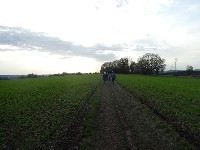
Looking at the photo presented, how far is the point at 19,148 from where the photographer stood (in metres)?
12.1

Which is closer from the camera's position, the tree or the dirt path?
the dirt path

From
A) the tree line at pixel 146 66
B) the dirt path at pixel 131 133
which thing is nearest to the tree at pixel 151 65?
the tree line at pixel 146 66

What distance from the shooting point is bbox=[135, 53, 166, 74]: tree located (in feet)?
604

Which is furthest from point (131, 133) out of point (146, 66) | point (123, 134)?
point (146, 66)

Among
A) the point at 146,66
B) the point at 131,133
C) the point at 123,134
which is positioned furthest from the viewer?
the point at 146,66

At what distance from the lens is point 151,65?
187m

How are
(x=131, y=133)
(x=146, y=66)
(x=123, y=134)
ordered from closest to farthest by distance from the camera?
(x=123, y=134), (x=131, y=133), (x=146, y=66)

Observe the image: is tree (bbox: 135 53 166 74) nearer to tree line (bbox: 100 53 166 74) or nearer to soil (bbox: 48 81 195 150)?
tree line (bbox: 100 53 166 74)

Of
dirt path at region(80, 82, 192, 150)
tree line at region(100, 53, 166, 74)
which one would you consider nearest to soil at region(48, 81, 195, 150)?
dirt path at region(80, 82, 192, 150)

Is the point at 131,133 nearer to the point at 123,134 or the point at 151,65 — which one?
the point at 123,134

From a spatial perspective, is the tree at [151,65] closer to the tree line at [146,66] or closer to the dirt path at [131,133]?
the tree line at [146,66]

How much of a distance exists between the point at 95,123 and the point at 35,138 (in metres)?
4.18

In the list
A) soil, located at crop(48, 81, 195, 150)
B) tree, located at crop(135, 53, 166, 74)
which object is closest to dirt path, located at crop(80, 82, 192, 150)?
soil, located at crop(48, 81, 195, 150)

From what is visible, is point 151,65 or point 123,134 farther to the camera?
point 151,65
